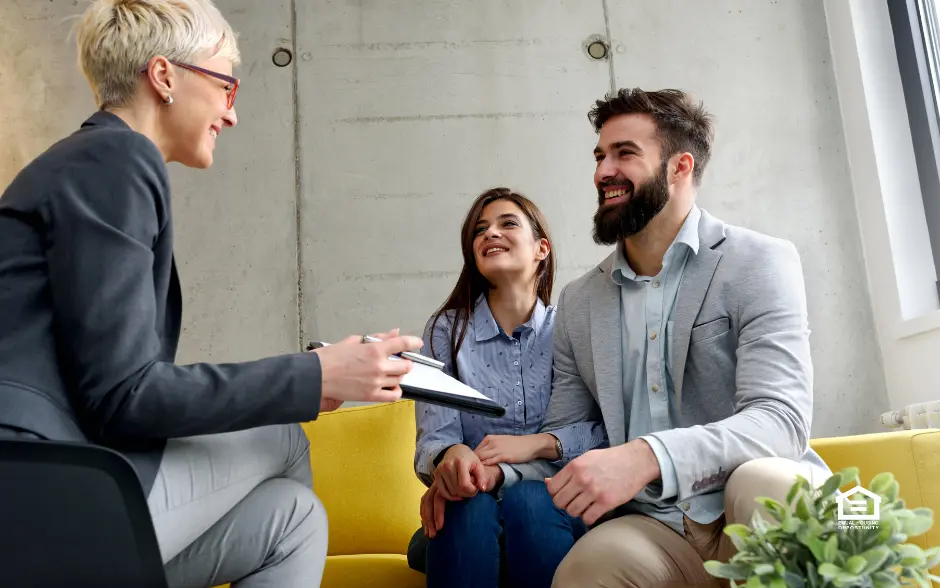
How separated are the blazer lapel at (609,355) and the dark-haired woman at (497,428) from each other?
0.16m

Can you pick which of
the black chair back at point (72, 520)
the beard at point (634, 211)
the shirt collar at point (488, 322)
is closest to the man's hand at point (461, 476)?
the shirt collar at point (488, 322)

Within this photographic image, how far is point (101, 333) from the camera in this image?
41.6 inches

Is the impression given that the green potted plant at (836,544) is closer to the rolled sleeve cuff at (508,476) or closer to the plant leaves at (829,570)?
the plant leaves at (829,570)

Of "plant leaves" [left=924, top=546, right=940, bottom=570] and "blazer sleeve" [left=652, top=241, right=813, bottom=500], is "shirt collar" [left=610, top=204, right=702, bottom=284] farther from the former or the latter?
"plant leaves" [left=924, top=546, right=940, bottom=570]

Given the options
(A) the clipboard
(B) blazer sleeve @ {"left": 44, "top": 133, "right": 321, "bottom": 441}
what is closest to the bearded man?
(A) the clipboard

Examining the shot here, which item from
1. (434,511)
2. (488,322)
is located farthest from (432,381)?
(488,322)

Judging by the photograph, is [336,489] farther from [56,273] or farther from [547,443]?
[56,273]

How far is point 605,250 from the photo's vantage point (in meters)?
3.39

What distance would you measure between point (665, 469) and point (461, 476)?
478mm

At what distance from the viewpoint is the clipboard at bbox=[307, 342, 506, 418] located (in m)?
1.31

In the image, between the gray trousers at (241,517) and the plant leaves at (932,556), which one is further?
the gray trousers at (241,517)

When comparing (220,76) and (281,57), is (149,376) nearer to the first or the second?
(220,76)

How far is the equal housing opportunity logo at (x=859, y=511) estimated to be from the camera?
3.07ft

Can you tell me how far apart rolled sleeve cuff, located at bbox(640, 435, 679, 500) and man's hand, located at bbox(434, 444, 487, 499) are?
445 mm
